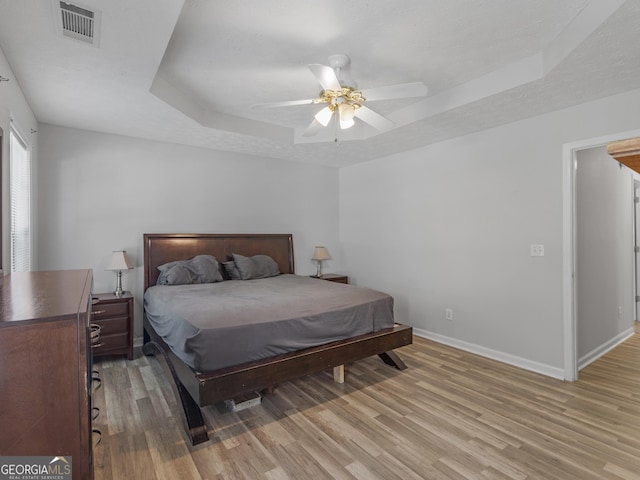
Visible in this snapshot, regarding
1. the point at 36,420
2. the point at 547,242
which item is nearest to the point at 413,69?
the point at 547,242

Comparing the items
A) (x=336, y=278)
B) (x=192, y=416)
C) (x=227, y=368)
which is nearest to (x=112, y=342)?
(x=192, y=416)

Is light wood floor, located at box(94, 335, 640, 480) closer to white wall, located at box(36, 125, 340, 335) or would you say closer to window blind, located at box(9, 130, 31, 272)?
window blind, located at box(9, 130, 31, 272)

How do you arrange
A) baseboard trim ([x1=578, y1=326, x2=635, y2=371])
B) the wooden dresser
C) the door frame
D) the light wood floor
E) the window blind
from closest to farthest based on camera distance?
the wooden dresser, the light wood floor, the window blind, the door frame, baseboard trim ([x1=578, y1=326, x2=635, y2=371])

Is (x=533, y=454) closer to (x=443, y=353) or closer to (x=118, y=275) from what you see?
(x=443, y=353)

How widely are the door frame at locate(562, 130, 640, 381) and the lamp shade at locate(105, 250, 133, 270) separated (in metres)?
4.38

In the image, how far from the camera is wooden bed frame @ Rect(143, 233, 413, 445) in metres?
2.17

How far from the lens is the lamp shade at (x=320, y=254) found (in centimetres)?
529

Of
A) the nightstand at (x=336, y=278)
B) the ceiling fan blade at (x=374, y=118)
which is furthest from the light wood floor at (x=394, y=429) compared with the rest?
the ceiling fan blade at (x=374, y=118)

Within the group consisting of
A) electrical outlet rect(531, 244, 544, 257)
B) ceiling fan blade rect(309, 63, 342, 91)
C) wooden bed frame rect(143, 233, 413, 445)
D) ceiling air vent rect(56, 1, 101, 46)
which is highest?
ceiling air vent rect(56, 1, 101, 46)

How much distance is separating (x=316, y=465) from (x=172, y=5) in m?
2.63

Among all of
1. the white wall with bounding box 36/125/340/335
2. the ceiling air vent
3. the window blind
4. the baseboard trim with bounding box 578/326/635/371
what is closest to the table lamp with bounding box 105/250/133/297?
the white wall with bounding box 36/125/340/335

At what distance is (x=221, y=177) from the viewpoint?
4.64 meters

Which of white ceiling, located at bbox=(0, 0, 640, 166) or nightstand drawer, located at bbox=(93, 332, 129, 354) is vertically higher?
white ceiling, located at bbox=(0, 0, 640, 166)

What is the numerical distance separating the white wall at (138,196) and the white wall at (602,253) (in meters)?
3.60
